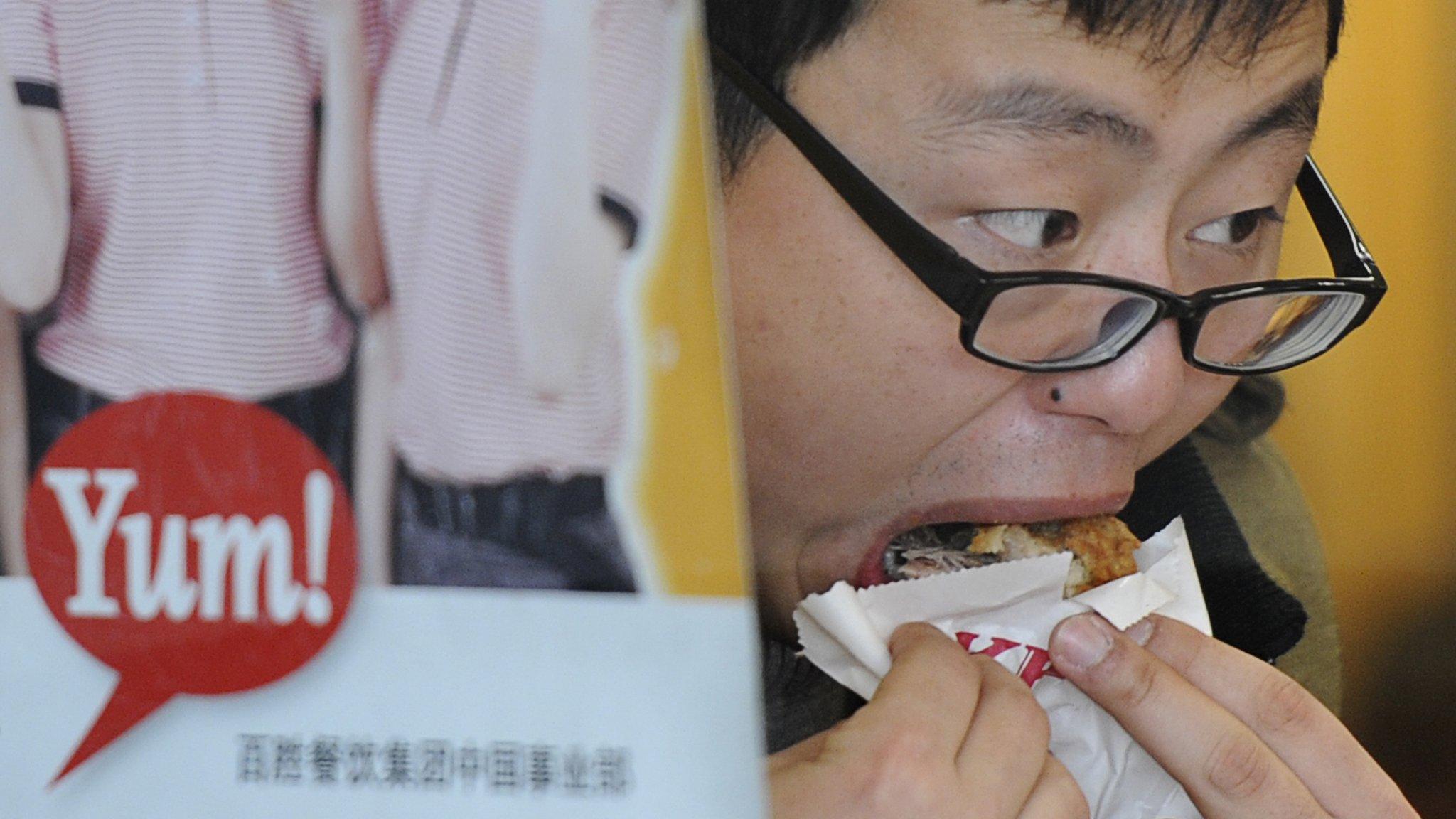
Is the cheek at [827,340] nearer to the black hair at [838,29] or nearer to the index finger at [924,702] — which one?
the black hair at [838,29]

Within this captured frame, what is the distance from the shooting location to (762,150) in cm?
104

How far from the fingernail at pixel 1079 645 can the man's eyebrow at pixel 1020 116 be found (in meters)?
0.37

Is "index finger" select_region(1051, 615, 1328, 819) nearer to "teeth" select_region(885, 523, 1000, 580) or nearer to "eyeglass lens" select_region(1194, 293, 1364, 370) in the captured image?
"teeth" select_region(885, 523, 1000, 580)

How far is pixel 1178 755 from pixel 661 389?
661 millimetres

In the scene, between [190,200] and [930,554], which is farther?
[930,554]

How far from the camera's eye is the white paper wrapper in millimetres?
1030

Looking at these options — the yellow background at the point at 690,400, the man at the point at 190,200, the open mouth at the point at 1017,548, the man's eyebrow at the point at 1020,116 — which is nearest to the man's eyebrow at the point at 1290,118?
the man's eyebrow at the point at 1020,116

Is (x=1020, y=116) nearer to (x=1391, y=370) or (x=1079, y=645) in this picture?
(x=1079, y=645)

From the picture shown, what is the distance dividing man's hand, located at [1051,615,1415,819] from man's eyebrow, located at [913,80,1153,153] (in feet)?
1.23

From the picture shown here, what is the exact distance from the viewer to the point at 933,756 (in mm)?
898

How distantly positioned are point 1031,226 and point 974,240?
0.04 m

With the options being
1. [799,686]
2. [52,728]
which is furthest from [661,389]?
[799,686]

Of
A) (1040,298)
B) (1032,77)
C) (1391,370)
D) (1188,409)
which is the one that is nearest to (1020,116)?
(1032,77)

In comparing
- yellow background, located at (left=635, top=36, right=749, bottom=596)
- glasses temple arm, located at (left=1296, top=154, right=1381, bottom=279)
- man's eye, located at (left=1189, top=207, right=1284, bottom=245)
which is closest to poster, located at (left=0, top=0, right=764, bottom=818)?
yellow background, located at (left=635, top=36, right=749, bottom=596)
